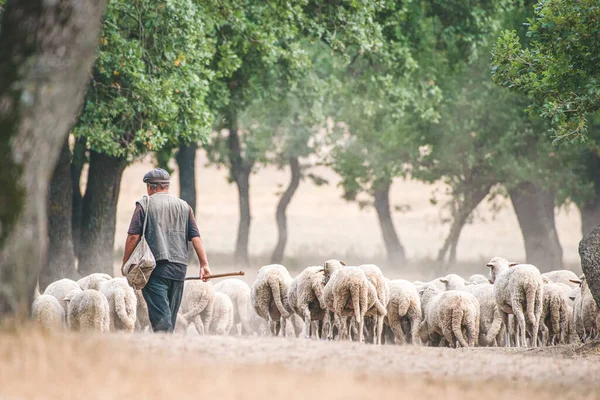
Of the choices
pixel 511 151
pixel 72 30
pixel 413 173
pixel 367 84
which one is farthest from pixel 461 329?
pixel 413 173

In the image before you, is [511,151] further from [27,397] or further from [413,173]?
[27,397]

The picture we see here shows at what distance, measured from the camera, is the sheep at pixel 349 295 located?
14.2 m

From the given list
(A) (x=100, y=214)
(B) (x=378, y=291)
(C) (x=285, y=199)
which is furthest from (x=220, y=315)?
(C) (x=285, y=199)

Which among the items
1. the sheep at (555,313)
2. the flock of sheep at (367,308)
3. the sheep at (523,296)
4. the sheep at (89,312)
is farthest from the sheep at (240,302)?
the sheep at (555,313)

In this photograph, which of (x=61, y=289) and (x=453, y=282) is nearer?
(x=61, y=289)

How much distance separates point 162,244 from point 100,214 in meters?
9.74

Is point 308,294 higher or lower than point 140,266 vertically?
lower

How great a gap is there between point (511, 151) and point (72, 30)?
83.7ft

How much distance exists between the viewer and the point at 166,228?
36.4ft

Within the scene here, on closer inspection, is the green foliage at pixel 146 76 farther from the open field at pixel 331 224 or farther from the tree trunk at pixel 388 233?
the open field at pixel 331 224

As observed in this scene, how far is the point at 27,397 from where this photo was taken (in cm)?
592

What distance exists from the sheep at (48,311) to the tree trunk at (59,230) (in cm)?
608

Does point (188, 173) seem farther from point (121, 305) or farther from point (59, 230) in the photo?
point (121, 305)

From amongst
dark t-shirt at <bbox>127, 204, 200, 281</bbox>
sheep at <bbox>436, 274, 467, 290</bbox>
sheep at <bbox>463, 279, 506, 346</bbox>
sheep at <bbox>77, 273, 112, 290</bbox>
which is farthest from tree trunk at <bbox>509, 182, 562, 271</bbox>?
dark t-shirt at <bbox>127, 204, 200, 281</bbox>
